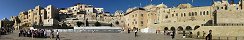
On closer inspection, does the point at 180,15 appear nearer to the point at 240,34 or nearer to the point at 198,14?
the point at 198,14

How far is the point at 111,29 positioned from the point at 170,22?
39939 millimetres

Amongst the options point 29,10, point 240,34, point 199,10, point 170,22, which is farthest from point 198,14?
point 29,10

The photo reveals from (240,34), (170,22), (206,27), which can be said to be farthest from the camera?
(170,22)

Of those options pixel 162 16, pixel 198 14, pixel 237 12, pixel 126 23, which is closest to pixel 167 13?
pixel 162 16

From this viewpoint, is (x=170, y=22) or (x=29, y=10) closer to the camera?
(x=170, y=22)

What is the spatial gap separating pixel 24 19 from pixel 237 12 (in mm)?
103300

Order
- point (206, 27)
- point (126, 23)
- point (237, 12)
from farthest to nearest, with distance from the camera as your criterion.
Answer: point (126, 23), point (237, 12), point (206, 27)

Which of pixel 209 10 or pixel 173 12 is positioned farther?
pixel 173 12

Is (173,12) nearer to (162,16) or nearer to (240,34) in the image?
(162,16)

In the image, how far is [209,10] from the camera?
4090 inches

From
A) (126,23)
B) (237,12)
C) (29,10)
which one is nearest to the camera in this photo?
(237,12)

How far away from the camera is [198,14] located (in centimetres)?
10744

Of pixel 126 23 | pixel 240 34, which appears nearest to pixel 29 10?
pixel 126 23

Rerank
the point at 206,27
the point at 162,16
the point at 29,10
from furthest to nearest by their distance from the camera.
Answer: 1. the point at 29,10
2. the point at 162,16
3. the point at 206,27
